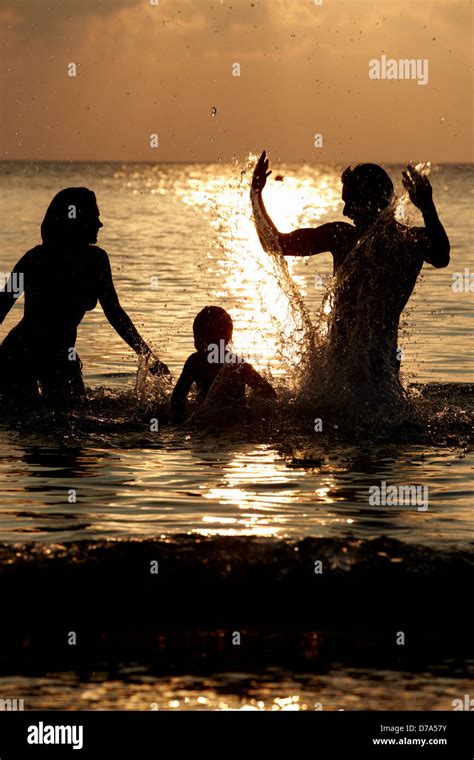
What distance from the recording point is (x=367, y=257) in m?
11.8

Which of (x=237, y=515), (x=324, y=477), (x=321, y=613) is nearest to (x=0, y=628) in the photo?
(x=321, y=613)

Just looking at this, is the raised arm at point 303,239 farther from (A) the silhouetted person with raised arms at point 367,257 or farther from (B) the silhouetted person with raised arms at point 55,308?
(B) the silhouetted person with raised arms at point 55,308

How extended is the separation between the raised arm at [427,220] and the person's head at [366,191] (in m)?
0.38

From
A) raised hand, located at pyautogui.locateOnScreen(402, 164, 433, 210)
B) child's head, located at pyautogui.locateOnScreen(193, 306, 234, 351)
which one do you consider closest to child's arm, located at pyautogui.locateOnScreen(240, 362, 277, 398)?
child's head, located at pyautogui.locateOnScreen(193, 306, 234, 351)

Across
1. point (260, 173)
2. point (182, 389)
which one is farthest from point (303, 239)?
point (182, 389)

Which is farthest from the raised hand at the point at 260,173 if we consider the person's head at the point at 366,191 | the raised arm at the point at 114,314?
the raised arm at the point at 114,314

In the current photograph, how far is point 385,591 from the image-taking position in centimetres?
736

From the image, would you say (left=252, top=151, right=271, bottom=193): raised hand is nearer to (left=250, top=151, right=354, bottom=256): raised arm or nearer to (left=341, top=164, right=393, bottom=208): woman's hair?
(left=250, top=151, right=354, bottom=256): raised arm

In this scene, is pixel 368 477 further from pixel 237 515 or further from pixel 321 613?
pixel 321 613

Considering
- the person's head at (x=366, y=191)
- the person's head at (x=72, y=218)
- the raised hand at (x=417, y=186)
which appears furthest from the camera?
the person's head at (x=366, y=191)

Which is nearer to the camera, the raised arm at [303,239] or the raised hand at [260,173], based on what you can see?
the raised hand at [260,173]

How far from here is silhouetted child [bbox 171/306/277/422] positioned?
1191cm

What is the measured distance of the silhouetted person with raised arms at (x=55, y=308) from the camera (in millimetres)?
11789

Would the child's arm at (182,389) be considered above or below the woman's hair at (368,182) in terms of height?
below
